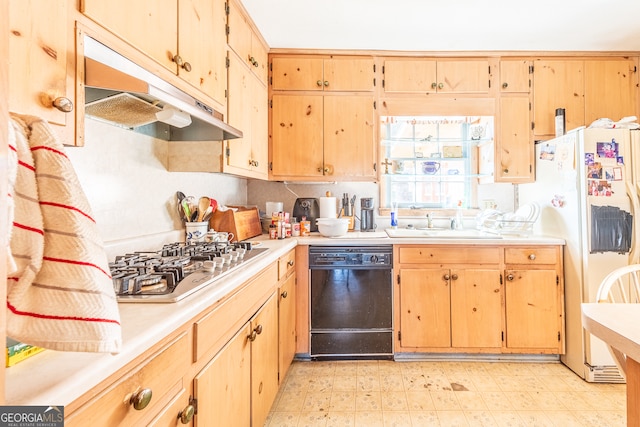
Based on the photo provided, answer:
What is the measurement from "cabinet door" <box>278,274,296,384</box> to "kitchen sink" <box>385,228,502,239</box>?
2.91 ft

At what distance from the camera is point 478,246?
7.56 ft

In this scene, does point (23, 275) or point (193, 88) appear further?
point (193, 88)

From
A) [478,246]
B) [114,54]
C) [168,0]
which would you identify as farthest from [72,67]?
[478,246]

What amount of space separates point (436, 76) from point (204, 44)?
1841 mm

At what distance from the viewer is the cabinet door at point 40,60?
67 centimetres

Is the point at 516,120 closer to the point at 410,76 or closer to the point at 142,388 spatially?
the point at 410,76

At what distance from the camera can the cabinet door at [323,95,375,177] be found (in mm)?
2619

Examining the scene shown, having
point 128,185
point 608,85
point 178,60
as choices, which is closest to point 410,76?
point 608,85

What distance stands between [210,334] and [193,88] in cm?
105

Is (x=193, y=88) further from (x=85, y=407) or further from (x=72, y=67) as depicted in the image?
(x=85, y=407)

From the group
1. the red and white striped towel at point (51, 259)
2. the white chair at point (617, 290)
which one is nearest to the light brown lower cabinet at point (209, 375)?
the red and white striped towel at point (51, 259)

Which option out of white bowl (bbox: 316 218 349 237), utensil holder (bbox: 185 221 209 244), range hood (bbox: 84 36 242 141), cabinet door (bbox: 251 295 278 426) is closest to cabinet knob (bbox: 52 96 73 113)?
range hood (bbox: 84 36 242 141)

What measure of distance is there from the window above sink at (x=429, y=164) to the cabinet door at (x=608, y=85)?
846mm

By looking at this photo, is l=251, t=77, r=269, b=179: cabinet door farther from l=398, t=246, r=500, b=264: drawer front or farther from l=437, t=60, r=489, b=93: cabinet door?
l=437, t=60, r=489, b=93: cabinet door
